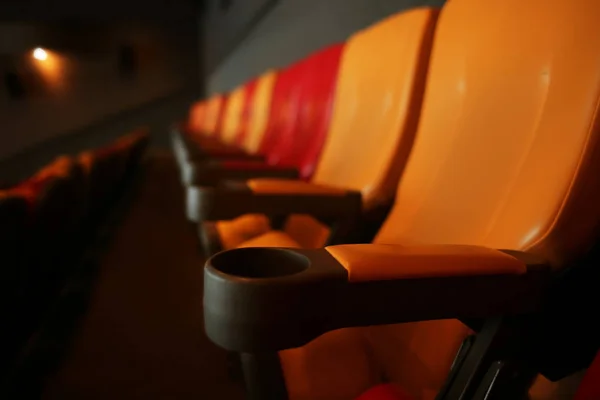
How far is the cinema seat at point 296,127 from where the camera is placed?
760mm

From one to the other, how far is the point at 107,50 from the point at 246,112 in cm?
410

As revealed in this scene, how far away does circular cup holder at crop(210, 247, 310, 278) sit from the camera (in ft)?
0.74

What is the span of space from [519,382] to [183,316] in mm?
684

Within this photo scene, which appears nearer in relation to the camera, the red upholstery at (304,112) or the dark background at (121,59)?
the red upholstery at (304,112)

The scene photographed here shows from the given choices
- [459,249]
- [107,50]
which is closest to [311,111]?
[459,249]

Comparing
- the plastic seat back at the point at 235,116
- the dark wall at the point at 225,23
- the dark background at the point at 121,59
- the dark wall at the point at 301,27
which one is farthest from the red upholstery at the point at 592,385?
the dark wall at the point at 225,23

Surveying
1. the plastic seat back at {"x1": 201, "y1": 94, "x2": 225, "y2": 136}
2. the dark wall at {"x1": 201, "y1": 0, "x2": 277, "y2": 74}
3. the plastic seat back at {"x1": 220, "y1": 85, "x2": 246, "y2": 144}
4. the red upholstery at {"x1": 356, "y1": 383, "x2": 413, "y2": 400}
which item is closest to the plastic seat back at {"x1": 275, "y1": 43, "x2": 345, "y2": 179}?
the red upholstery at {"x1": 356, "y1": 383, "x2": 413, "y2": 400}

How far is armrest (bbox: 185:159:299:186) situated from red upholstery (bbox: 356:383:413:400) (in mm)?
418

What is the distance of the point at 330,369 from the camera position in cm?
37

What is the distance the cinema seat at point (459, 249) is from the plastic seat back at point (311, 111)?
0.36 meters

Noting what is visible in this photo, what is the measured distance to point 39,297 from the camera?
0.74 metres

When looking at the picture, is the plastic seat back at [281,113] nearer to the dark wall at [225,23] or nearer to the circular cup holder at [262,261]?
the circular cup holder at [262,261]

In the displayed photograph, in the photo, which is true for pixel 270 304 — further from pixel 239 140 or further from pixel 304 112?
pixel 239 140

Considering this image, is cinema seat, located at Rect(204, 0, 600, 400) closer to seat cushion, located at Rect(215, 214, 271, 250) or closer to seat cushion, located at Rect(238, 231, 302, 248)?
seat cushion, located at Rect(238, 231, 302, 248)
